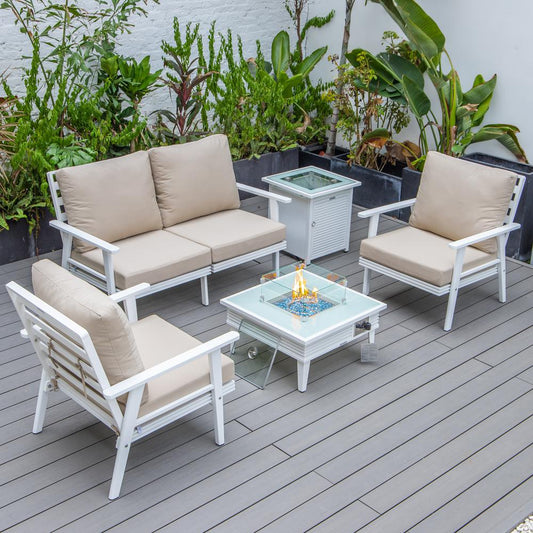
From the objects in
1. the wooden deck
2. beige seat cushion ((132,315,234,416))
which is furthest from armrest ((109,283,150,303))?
the wooden deck

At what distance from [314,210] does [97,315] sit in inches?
115

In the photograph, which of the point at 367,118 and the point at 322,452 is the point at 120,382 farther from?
the point at 367,118

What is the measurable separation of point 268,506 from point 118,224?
7.69 feet

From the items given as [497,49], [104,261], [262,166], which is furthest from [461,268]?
[262,166]

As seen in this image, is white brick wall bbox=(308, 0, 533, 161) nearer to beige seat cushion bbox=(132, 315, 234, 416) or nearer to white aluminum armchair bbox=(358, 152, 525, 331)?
white aluminum armchair bbox=(358, 152, 525, 331)

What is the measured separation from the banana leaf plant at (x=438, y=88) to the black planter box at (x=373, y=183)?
542 mm

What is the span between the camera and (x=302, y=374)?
13.3 feet

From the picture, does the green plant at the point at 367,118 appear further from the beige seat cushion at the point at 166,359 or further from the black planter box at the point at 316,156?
the beige seat cushion at the point at 166,359

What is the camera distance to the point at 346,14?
22.4 feet

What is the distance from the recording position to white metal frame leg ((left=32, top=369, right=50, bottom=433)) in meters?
3.56

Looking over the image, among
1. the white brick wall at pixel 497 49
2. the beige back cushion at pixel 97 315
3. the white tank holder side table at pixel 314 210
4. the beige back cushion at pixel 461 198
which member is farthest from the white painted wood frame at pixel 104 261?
the white brick wall at pixel 497 49

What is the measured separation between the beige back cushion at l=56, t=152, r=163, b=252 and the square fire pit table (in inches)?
40.1

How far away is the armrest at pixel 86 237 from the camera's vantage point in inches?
175

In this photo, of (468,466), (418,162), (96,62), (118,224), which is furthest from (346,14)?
(468,466)
